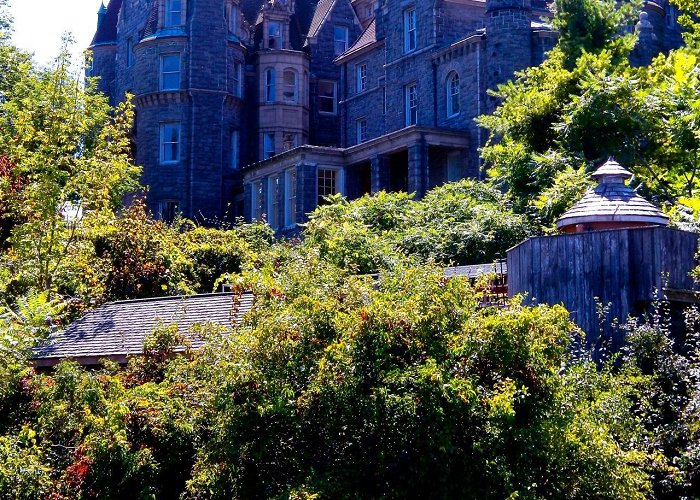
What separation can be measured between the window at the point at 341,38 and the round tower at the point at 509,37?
715 inches

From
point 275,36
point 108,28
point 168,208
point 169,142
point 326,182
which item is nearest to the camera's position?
point 326,182

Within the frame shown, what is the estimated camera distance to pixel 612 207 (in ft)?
74.7

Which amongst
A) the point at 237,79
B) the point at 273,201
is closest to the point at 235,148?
the point at 237,79

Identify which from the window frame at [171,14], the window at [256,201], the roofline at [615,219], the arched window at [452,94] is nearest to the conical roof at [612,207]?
the roofline at [615,219]

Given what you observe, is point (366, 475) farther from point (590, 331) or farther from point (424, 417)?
point (590, 331)

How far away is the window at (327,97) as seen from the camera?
6257 centimetres

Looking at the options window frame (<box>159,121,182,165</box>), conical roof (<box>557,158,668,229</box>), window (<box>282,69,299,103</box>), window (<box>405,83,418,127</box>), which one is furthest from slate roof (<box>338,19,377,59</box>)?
conical roof (<box>557,158,668,229</box>)

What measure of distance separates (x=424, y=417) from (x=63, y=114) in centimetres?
1815

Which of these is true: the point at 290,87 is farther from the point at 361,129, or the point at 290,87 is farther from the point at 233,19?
the point at 361,129

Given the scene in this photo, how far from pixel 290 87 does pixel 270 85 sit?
991mm

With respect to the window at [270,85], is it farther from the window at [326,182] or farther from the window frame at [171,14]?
the window at [326,182]

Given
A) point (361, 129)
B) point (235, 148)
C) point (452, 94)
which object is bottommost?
point (235, 148)

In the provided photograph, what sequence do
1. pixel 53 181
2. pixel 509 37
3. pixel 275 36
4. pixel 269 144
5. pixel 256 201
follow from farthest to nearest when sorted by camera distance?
pixel 275 36
pixel 269 144
pixel 256 201
pixel 509 37
pixel 53 181

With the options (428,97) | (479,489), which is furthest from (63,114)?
(428,97)
